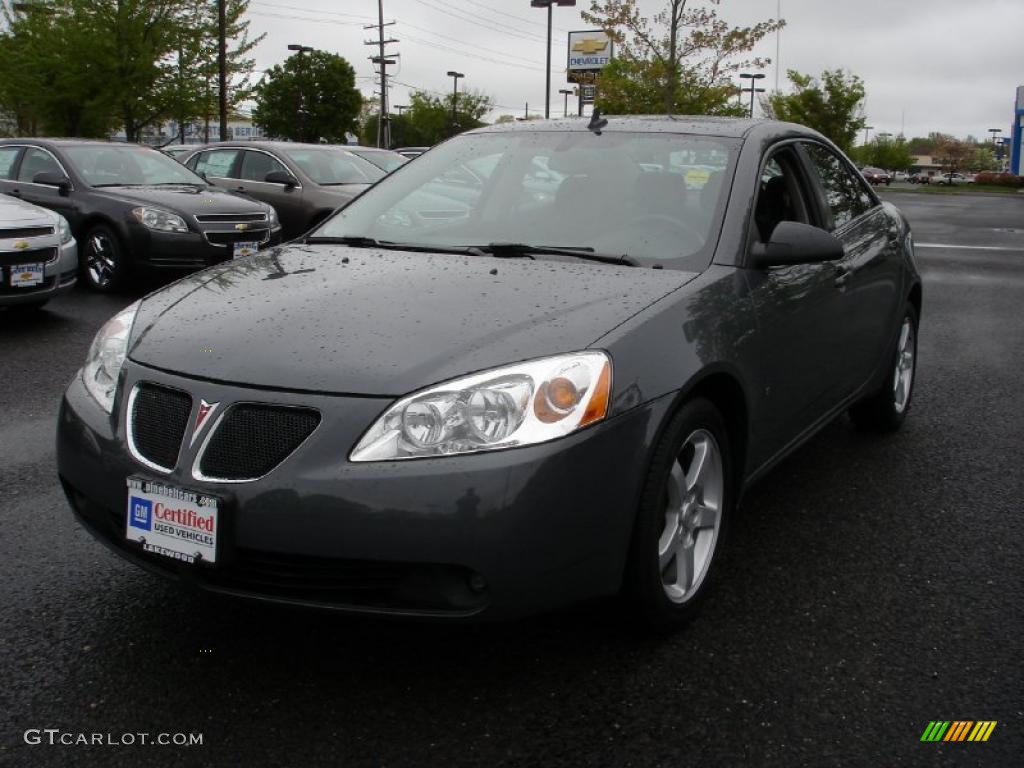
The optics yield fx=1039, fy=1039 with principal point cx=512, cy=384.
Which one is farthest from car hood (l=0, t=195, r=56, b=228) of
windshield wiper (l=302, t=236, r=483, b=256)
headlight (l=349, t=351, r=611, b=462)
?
headlight (l=349, t=351, r=611, b=462)

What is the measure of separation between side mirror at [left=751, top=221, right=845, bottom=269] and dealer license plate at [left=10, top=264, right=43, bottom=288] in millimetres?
6286

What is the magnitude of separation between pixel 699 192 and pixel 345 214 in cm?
143

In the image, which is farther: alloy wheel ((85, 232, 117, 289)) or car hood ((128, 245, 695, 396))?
alloy wheel ((85, 232, 117, 289))

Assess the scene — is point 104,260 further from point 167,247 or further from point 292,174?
point 292,174

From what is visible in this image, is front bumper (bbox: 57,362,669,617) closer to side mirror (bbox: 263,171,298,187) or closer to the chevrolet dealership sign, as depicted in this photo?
side mirror (bbox: 263,171,298,187)

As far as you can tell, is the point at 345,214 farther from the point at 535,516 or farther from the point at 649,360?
the point at 535,516

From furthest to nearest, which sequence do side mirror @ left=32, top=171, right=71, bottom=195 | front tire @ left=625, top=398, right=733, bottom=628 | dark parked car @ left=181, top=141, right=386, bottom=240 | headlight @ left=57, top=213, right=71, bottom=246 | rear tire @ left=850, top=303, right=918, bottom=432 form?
dark parked car @ left=181, top=141, right=386, bottom=240, side mirror @ left=32, top=171, right=71, bottom=195, headlight @ left=57, top=213, right=71, bottom=246, rear tire @ left=850, top=303, right=918, bottom=432, front tire @ left=625, top=398, right=733, bottom=628

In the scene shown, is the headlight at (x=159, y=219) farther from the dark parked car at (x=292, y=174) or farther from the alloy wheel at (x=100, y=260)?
the dark parked car at (x=292, y=174)

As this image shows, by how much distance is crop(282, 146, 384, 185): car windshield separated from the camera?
1295 centimetres

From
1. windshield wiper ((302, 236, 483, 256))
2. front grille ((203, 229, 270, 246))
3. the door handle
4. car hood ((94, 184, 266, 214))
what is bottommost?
front grille ((203, 229, 270, 246))

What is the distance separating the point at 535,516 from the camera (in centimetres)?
240

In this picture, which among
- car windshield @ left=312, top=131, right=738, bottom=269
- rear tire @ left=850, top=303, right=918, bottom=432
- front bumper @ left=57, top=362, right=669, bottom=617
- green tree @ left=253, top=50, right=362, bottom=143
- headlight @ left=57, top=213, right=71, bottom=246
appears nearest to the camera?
front bumper @ left=57, top=362, right=669, bottom=617

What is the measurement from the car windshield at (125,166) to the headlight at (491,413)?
9210mm

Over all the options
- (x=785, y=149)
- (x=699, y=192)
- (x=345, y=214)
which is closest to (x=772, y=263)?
(x=699, y=192)
